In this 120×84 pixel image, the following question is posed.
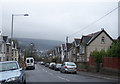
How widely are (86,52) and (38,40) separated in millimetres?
62431

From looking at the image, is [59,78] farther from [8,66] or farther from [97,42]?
[97,42]

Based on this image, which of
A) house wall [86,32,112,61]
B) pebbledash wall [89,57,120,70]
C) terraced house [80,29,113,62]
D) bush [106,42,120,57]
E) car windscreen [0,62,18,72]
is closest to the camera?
car windscreen [0,62,18,72]

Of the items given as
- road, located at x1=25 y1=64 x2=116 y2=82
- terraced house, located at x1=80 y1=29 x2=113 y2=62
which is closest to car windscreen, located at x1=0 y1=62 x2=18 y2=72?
road, located at x1=25 y1=64 x2=116 y2=82

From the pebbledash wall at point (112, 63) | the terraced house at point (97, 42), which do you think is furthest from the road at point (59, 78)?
the terraced house at point (97, 42)

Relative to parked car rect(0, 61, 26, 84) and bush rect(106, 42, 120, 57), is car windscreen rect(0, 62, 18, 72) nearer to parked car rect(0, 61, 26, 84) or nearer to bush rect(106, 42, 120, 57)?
parked car rect(0, 61, 26, 84)

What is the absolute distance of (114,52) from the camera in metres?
23.2

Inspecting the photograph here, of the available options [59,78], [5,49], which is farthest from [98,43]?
[59,78]

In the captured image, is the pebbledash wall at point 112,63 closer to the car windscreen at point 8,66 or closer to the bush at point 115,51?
the bush at point 115,51

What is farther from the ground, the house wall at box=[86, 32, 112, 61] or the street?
the house wall at box=[86, 32, 112, 61]

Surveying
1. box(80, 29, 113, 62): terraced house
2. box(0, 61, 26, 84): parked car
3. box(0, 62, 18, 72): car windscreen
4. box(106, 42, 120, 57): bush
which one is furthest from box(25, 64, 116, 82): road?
box(80, 29, 113, 62): terraced house

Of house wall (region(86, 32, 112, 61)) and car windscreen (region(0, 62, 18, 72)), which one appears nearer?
car windscreen (region(0, 62, 18, 72))

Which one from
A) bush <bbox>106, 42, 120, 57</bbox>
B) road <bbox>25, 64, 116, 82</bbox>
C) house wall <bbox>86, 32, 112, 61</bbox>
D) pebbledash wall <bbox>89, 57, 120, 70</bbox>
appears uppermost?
house wall <bbox>86, 32, 112, 61</bbox>

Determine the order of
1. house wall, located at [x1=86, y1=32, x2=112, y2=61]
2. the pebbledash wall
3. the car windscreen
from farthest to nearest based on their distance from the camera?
1. house wall, located at [x1=86, y1=32, x2=112, y2=61]
2. the pebbledash wall
3. the car windscreen

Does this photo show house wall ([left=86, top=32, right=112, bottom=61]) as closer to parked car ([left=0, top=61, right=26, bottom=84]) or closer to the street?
the street
